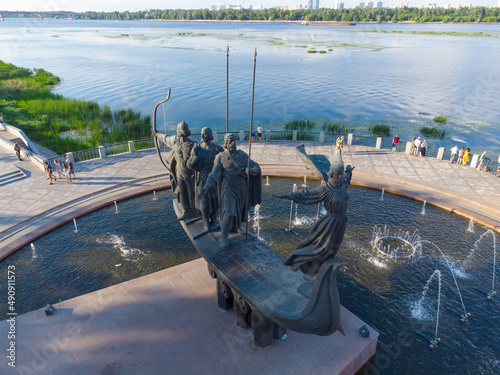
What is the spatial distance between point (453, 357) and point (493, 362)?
1.04 metres

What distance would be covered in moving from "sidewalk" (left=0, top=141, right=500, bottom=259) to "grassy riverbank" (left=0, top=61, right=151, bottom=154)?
6687 mm

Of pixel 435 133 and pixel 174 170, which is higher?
pixel 174 170

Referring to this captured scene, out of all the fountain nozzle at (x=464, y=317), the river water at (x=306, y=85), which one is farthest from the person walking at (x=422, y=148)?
the fountain nozzle at (x=464, y=317)

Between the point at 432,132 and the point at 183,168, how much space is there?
108ft

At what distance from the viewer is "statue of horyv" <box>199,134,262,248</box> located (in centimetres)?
956

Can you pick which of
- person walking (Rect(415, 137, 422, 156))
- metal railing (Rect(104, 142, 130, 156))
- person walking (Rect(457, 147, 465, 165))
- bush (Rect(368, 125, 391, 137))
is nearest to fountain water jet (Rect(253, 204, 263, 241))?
person walking (Rect(415, 137, 422, 156))

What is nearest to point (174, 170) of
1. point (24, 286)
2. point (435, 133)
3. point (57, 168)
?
point (24, 286)

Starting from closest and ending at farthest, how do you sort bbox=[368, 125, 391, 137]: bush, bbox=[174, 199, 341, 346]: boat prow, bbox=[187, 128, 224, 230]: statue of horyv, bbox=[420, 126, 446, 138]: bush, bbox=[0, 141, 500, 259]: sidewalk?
1. bbox=[174, 199, 341, 346]: boat prow
2. bbox=[187, 128, 224, 230]: statue of horyv
3. bbox=[0, 141, 500, 259]: sidewalk
4. bbox=[368, 125, 391, 137]: bush
5. bbox=[420, 126, 446, 138]: bush

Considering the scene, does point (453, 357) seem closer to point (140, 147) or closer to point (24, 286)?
point (24, 286)

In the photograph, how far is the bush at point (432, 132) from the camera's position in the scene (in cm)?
3578

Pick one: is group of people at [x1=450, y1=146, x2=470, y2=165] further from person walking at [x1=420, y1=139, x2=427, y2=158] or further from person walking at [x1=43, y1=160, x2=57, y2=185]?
person walking at [x1=43, y1=160, x2=57, y2=185]

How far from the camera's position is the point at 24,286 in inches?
491

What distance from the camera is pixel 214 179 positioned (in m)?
9.70

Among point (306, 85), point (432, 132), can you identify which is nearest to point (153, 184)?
point (432, 132)
